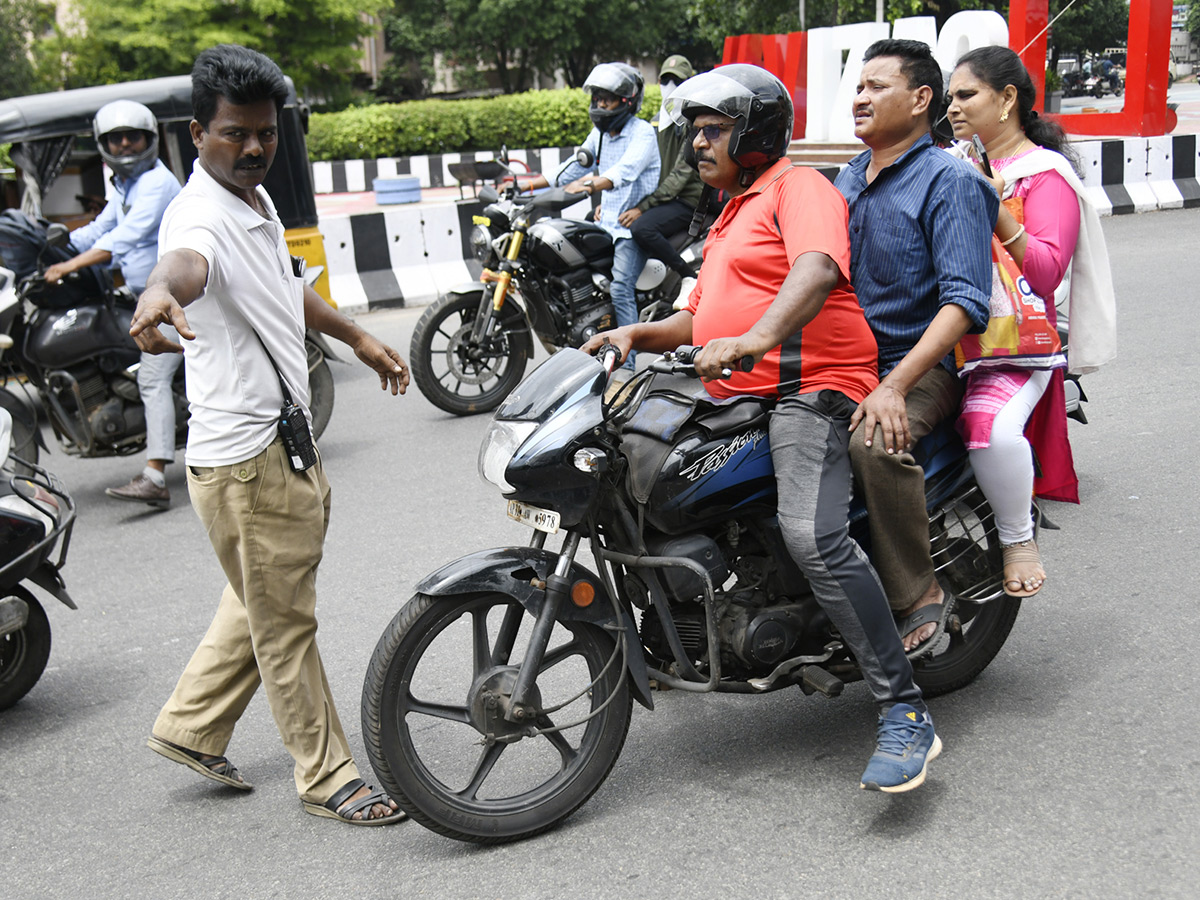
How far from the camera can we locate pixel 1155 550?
4.55 m

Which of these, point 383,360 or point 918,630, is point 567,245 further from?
point 918,630

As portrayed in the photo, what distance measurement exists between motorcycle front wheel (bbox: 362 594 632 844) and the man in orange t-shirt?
607mm

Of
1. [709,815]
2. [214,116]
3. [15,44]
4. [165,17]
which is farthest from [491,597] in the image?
[15,44]

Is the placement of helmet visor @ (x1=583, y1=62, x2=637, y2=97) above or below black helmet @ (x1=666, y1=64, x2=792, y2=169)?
above

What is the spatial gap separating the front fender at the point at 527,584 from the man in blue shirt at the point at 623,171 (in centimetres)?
466

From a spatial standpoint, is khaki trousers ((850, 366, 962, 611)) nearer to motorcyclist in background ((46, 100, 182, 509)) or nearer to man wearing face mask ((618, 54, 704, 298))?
motorcyclist in background ((46, 100, 182, 509))

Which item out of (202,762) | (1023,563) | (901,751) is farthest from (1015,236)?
(202,762)

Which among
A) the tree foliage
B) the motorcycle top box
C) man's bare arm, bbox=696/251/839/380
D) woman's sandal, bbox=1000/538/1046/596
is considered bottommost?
woman's sandal, bbox=1000/538/1046/596

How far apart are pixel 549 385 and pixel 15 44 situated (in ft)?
111

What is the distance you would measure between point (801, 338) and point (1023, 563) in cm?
98

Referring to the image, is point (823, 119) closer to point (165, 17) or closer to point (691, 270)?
point (691, 270)

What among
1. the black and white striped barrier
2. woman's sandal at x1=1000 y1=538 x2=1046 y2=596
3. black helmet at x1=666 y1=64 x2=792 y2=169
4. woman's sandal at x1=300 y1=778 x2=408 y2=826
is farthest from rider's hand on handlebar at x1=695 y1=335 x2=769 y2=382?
the black and white striped barrier

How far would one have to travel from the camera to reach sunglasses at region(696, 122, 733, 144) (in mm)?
2953

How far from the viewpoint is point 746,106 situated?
2906 millimetres
